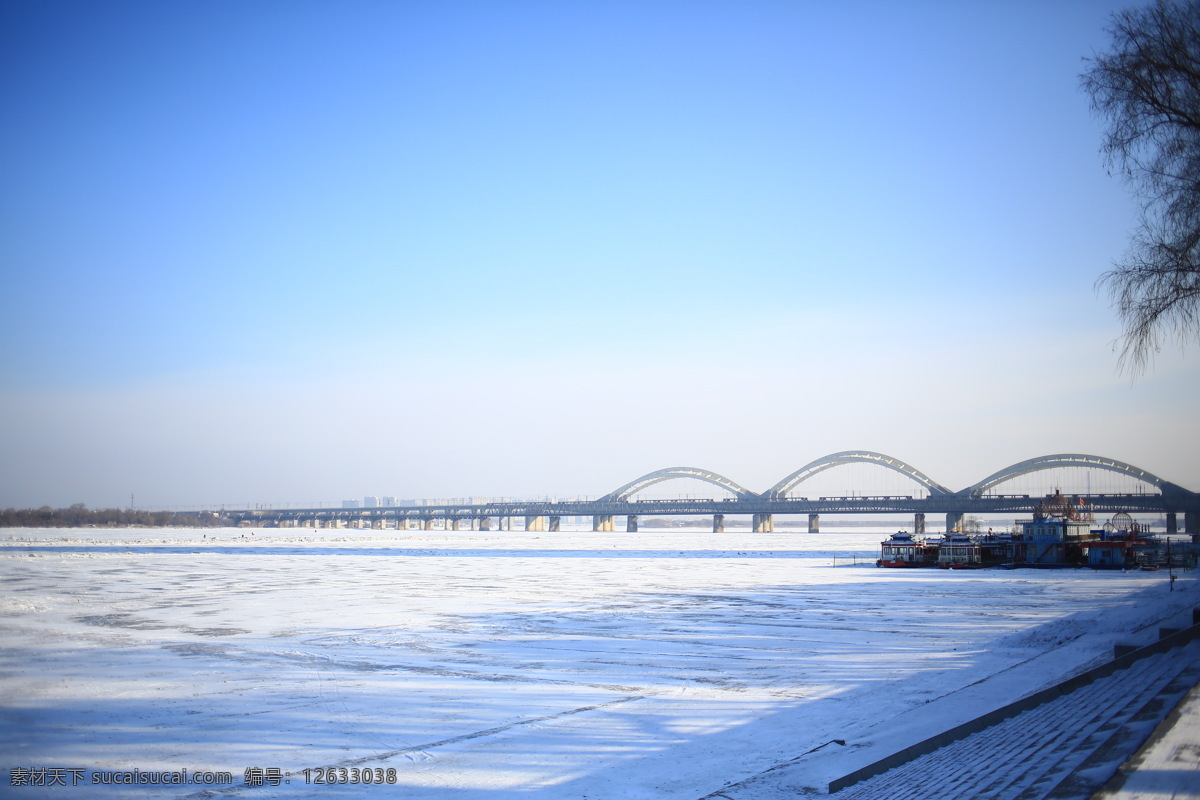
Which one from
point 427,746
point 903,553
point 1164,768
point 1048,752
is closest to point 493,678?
point 427,746

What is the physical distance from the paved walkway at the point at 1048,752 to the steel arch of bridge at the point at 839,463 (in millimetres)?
155716

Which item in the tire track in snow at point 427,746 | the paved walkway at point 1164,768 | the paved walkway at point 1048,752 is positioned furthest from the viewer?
the tire track in snow at point 427,746

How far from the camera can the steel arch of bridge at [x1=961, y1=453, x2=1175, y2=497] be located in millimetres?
139875

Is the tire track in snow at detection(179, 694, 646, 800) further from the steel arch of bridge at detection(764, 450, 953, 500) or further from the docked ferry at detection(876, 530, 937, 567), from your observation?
the steel arch of bridge at detection(764, 450, 953, 500)

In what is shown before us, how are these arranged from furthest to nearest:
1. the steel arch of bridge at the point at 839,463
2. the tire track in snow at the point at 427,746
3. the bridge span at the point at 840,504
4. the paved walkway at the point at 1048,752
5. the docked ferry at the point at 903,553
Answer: the steel arch of bridge at the point at 839,463, the bridge span at the point at 840,504, the docked ferry at the point at 903,553, the tire track in snow at the point at 427,746, the paved walkway at the point at 1048,752

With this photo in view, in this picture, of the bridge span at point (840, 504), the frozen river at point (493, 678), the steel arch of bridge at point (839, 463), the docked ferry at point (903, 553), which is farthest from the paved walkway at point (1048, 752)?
the steel arch of bridge at point (839, 463)

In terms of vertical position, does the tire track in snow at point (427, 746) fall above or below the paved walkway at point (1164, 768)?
below

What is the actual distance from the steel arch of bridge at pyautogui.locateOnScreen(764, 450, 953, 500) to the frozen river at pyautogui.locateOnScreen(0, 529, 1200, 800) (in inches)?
5525

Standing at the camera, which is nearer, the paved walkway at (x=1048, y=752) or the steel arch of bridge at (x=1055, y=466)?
the paved walkway at (x=1048, y=752)

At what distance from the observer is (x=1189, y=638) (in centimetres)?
1177

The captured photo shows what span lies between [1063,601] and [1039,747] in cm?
2186

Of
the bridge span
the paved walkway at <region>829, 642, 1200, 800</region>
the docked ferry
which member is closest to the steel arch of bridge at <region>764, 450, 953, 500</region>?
the bridge span

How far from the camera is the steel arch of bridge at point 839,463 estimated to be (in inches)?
6235

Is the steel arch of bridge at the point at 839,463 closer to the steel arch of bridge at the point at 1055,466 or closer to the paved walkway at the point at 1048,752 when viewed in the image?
the steel arch of bridge at the point at 1055,466
